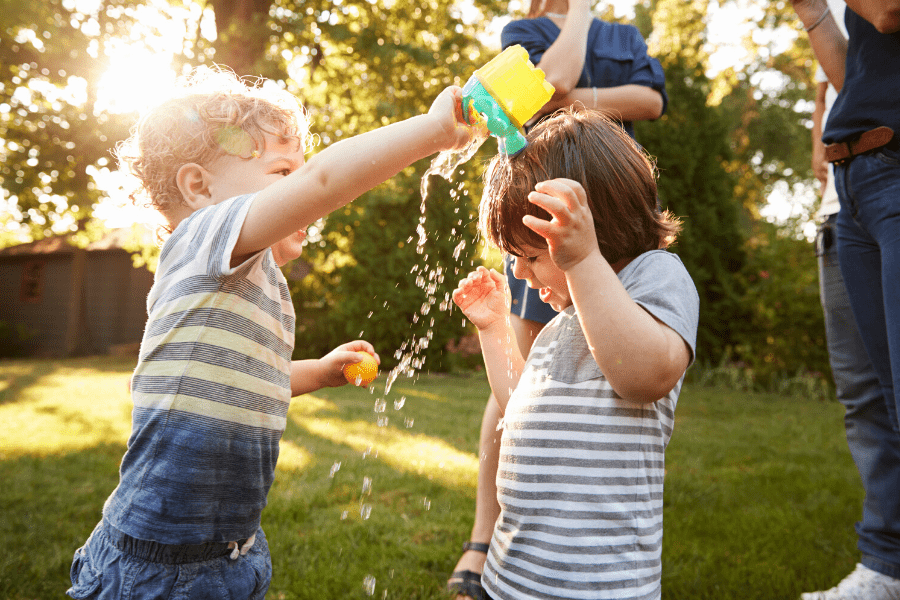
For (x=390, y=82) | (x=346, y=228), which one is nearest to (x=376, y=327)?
(x=346, y=228)

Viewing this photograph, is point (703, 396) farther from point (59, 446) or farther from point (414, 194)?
point (59, 446)

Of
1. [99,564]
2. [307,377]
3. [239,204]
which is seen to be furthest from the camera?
[307,377]

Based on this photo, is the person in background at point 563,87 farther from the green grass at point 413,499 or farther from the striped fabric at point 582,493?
the striped fabric at point 582,493

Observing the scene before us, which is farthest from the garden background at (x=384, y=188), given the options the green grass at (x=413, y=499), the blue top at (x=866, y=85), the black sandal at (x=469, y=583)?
the blue top at (x=866, y=85)

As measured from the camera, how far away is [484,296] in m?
1.94

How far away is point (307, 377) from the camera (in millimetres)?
2021

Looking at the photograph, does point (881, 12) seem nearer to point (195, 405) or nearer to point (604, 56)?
point (604, 56)

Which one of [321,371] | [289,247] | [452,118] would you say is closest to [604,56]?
[452,118]

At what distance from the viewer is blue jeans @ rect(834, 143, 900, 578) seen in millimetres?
1939

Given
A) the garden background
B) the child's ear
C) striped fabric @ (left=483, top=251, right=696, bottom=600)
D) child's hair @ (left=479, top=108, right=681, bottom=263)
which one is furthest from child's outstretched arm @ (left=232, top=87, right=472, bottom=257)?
the garden background

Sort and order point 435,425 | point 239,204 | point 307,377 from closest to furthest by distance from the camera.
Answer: point 239,204, point 307,377, point 435,425

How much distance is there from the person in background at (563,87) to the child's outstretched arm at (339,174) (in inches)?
37.3

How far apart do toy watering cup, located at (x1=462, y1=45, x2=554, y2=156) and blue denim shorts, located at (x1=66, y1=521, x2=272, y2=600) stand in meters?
1.28

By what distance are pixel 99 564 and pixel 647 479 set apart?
4.43ft
